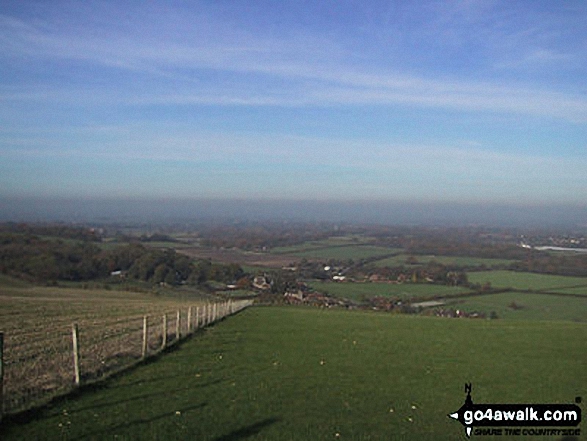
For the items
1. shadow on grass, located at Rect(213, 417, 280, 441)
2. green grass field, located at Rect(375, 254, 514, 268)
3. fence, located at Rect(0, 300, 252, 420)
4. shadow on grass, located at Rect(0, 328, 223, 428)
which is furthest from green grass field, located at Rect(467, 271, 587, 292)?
shadow on grass, located at Rect(213, 417, 280, 441)

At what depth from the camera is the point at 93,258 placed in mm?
68312

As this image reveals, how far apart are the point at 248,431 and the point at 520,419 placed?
558 cm

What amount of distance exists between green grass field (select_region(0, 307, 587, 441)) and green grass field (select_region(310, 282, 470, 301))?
34.4 m

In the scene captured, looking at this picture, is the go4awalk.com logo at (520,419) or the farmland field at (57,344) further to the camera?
the farmland field at (57,344)

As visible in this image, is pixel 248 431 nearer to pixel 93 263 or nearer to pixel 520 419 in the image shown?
pixel 520 419

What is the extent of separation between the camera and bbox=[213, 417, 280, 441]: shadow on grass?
28.5 ft

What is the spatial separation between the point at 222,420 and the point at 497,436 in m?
5.01

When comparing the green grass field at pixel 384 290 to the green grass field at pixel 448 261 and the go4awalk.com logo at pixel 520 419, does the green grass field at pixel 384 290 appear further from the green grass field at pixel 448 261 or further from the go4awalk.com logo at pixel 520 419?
the go4awalk.com logo at pixel 520 419

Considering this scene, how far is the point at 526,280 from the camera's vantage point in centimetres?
6259

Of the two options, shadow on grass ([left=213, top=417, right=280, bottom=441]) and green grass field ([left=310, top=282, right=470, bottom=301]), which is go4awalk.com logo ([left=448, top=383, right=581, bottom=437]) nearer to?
shadow on grass ([left=213, top=417, right=280, bottom=441])

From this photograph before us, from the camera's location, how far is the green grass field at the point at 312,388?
9.28 m

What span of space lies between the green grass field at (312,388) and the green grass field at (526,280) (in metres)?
37.2

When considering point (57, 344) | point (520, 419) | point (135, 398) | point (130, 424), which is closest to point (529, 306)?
point (520, 419)

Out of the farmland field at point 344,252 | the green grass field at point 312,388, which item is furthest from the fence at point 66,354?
the farmland field at point 344,252
